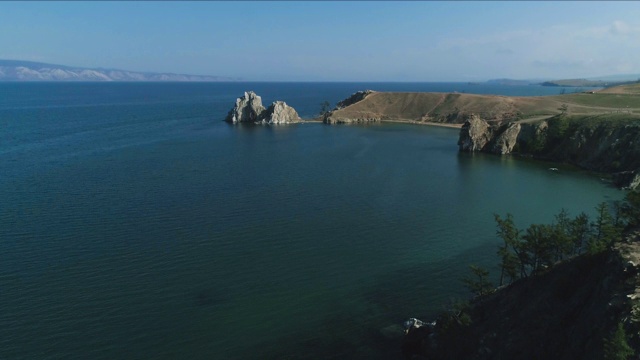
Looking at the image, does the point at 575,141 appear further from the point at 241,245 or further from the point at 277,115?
the point at 277,115

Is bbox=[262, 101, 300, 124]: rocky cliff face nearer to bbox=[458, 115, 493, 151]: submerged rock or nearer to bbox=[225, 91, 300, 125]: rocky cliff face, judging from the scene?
bbox=[225, 91, 300, 125]: rocky cliff face

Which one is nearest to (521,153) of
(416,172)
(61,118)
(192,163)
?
(416,172)

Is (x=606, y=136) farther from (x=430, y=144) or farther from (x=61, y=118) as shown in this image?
(x=61, y=118)

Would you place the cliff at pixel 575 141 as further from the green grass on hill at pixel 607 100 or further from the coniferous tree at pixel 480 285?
the coniferous tree at pixel 480 285

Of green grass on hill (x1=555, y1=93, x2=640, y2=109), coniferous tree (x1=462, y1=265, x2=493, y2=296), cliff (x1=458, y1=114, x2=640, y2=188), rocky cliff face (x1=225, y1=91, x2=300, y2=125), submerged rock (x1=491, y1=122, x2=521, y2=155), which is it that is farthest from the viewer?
rocky cliff face (x1=225, y1=91, x2=300, y2=125)

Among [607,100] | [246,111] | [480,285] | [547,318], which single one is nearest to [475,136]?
[607,100]

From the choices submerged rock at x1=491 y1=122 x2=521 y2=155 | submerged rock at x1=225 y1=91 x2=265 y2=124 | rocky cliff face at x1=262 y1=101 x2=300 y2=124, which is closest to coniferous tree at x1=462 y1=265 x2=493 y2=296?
submerged rock at x1=491 y1=122 x2=521 y2=155
